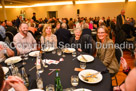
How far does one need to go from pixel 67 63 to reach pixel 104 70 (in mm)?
601

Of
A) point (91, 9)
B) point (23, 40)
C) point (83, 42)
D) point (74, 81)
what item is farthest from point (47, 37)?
point (91, 9)

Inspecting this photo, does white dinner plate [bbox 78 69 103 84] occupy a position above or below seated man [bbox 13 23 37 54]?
below

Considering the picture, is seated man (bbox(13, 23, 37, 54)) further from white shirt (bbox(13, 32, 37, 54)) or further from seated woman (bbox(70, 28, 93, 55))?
seated woman (bbox(70, 28, 93, 55))

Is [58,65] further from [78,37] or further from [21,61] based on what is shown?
[78,37]

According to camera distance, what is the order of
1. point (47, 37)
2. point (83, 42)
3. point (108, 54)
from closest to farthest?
point (108, 54), point (83, 42), point (47, 37)

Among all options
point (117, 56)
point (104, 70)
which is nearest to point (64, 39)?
point (117, 56)

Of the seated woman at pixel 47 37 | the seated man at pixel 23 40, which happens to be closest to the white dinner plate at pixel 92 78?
the seated woman at pixel 47 37

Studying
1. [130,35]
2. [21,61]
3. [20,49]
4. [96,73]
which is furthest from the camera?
[130,35]

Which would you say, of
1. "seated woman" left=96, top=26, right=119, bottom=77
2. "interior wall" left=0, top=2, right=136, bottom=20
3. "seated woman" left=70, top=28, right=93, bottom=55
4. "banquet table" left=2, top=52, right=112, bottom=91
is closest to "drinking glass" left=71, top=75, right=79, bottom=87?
"banquet table" left=2, top=52, right=112, bottom=91

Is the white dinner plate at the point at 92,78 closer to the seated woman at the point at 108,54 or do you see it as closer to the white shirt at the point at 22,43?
the seated woman at the point at 108,54

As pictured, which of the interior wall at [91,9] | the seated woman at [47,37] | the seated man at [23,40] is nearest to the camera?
the seated man at [23,40]

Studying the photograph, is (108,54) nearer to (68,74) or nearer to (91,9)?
(68,74)

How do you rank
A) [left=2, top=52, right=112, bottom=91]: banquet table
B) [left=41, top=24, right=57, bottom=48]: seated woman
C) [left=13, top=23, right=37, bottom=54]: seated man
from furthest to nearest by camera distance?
[left=41, top=24, right=57, bottom=48]: seated woman
[left=13, top=23, right=37, bottom=54]: seated man
[left=2, top=52, right=112, bottom=91]: banquet table

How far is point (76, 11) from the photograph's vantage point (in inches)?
517
